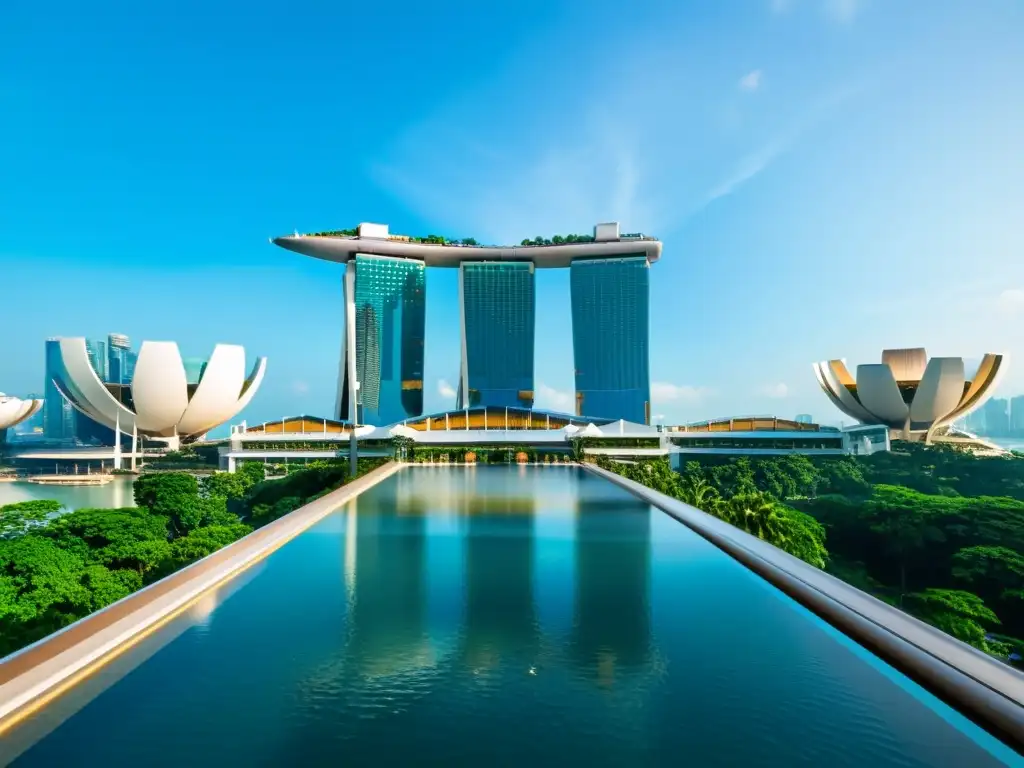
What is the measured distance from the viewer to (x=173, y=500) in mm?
16359

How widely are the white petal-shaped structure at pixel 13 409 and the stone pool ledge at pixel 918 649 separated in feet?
147

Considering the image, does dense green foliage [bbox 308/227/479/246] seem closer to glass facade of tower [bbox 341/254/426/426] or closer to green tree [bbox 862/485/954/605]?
glass facade of tower [bbox 341/254/426/426]

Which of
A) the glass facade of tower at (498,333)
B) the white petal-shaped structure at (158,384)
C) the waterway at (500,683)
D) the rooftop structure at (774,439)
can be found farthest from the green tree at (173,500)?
the glass facade of tower at (498,333)

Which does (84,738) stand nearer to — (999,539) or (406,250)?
(999,539)

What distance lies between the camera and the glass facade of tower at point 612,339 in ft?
155

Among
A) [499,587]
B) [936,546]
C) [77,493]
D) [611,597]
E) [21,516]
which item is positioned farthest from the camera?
[77,493]

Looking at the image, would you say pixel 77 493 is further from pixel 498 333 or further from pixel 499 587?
pixel 498 333

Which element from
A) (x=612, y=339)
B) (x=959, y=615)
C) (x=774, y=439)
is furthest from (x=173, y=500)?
(x=612, y=339)

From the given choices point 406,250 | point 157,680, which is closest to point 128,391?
point 406,250

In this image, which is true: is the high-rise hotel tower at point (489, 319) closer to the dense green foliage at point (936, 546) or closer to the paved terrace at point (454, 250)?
the paved terrace at point (454, 250)

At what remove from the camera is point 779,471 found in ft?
90.4

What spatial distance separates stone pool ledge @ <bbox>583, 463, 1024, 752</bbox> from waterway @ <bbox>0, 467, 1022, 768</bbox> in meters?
0.10

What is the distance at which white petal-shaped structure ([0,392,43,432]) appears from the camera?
1501 inches

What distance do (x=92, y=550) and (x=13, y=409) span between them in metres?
36.3
